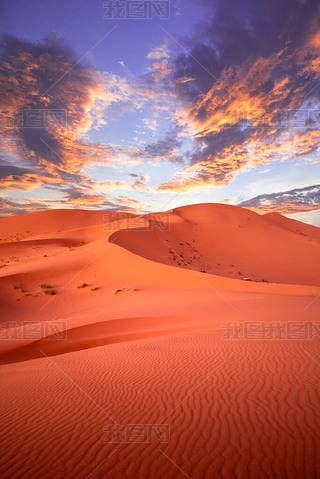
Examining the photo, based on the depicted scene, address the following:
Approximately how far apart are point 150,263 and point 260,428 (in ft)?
49.5

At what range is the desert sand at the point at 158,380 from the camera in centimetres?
234

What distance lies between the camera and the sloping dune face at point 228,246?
24.1 meters

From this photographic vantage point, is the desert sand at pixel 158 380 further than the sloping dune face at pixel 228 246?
No

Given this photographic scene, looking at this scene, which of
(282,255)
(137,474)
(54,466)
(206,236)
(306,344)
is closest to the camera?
(137,474)

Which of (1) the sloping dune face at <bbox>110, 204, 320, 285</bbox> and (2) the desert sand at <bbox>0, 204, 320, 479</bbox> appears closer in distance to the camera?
(2) the desert sand at <bbox>0, 204, 320, 479</bbox>

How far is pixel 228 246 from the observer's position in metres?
34.8

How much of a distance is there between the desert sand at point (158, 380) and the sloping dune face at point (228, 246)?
33.5ft

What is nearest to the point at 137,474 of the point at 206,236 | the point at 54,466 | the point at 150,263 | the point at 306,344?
the point at 54,466

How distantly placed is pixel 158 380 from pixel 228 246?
107ft

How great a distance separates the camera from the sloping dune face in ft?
78.9

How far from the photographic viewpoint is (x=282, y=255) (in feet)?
102

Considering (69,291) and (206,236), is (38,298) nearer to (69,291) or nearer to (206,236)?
(69,291)

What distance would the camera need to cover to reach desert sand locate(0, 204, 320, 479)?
2.34 metres

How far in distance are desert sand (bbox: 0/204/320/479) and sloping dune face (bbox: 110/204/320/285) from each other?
10200 millimetres
